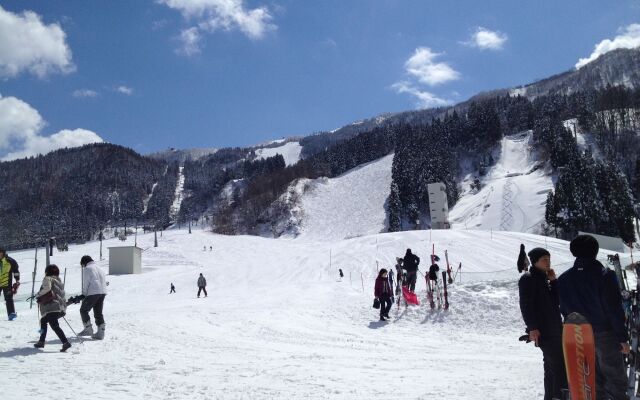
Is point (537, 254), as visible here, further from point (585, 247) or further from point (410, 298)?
point (410, 298)

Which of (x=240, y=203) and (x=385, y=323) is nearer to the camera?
(x=385, y=323)

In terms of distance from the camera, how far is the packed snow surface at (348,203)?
107250mm

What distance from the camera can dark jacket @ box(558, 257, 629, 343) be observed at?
453cm

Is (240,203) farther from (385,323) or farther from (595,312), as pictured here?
(595,312)

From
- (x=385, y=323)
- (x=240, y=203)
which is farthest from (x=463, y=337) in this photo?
(x=240, y=203)

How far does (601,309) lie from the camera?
462 cm

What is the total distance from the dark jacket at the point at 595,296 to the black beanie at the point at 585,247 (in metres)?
0.06

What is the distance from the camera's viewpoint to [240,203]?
486ft

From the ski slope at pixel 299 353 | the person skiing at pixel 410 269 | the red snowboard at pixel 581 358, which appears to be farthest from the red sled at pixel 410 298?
the red snowboard at pixel 581 358

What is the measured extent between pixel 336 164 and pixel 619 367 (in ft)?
494

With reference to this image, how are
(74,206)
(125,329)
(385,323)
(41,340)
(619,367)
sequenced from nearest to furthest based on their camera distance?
1. (619,367)
2. (41,340)
3. (125,329)
4. (385,323)
5. (74,206)

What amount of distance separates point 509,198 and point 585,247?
9083 centimetres

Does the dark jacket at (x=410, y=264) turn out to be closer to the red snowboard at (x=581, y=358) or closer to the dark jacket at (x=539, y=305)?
the dark jacket at (x=539, y=305)

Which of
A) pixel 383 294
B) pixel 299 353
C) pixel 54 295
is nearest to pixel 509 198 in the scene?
pixel 383 294
